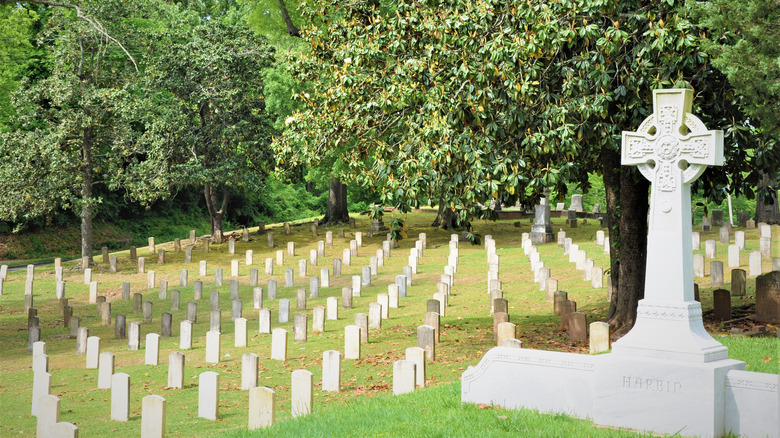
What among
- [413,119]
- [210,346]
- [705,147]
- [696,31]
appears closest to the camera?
[705,147]

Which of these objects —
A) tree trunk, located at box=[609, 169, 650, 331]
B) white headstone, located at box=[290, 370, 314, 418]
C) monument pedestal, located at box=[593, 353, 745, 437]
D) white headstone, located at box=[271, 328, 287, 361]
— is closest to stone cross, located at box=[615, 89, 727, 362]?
monument pedestal, located at box=[593, 353, 745, 437]

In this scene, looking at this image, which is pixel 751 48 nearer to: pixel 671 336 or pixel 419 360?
pixel 671 336

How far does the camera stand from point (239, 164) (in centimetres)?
3281

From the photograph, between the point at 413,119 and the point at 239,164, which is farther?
the point at 239,164

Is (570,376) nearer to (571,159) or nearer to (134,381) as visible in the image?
(571,159)

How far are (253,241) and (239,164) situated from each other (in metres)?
3.51

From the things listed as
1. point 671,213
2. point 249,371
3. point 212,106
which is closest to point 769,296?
point 671,213

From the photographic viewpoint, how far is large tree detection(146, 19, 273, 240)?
105 feet

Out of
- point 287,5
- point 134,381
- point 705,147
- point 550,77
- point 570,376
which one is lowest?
point 134,381

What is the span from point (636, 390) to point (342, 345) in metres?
8.30

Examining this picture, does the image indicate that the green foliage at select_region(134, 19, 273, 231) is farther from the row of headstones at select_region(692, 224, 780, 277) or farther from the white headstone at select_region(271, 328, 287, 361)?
the white headstone at select_region(271, 328, 287, 361)

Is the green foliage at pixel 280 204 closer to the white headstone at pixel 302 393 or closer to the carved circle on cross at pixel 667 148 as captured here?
the white headstone at pixel 302 393

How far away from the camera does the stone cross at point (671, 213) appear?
8188 millimetres

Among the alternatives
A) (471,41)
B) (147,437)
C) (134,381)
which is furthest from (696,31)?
(134,381)
